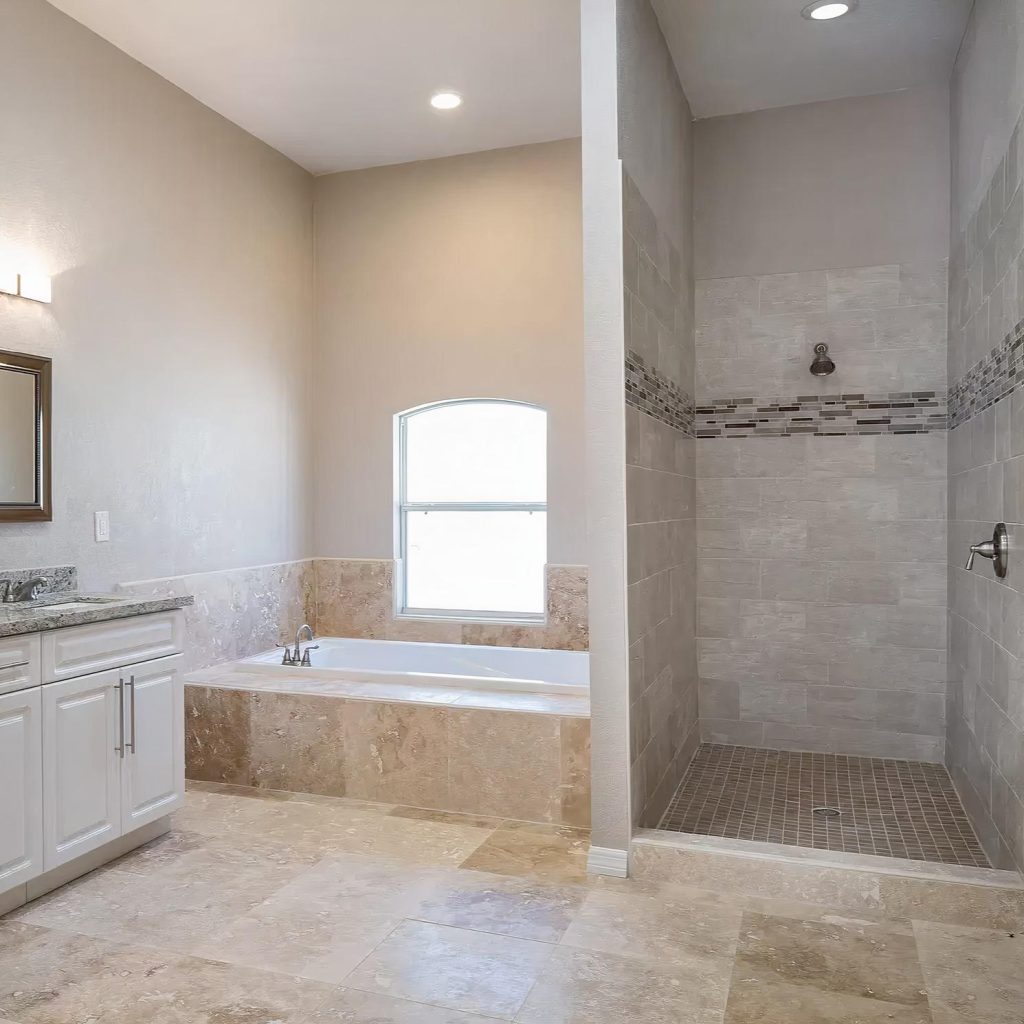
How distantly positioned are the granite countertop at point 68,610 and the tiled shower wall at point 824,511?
241 centimetres

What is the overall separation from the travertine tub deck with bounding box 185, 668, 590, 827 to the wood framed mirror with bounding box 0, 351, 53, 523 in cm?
102

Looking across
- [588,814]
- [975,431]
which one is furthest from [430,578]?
[975,431]

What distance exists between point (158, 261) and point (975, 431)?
10.9 feet

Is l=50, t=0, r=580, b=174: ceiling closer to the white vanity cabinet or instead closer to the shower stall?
the shower stall

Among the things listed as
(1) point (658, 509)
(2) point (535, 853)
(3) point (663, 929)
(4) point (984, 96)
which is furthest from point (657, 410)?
(3) point (663, 929)

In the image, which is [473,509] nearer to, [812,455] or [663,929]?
[812,455]

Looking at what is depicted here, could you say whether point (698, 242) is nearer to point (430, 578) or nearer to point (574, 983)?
point (430, 578)

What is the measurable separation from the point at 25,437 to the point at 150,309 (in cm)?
86

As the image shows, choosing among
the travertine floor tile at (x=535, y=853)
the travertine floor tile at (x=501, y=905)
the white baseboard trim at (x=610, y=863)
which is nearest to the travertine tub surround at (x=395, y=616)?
the travertine floor tile at (x=535, y=853)

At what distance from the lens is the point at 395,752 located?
11.0 ft

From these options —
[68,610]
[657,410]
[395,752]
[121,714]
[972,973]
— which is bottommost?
[972,973]

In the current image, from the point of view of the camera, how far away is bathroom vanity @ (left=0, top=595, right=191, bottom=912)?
96.3 inches

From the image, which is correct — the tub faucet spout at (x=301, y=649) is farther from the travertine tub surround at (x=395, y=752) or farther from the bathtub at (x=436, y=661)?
the travertine tub surround at (x=395, y=752)

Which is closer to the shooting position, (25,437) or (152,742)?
(152,742)
